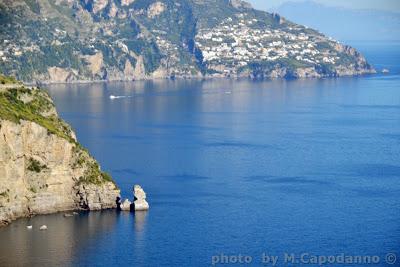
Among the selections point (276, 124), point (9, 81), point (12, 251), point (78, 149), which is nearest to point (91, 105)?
point (276, 124)

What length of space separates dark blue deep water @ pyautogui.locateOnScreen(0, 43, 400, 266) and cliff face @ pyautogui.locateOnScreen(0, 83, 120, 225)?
4.58 feet

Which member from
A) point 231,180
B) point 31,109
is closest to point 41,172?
point 31,109

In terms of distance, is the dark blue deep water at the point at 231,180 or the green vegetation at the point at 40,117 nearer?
the dark blue deep water at the point at 231,180

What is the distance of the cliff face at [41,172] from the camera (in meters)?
63.7

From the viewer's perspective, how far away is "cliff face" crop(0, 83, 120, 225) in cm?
6366

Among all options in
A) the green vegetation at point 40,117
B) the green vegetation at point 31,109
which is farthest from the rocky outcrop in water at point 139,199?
the green vegetation at point 31,109

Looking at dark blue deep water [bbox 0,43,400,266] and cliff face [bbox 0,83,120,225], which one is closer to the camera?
dark blue deep water [bbox 0,43,400,266]

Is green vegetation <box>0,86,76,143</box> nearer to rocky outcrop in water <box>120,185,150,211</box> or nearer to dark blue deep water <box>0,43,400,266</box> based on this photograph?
rocky outcrop in water <box>120,185,150,211</box>

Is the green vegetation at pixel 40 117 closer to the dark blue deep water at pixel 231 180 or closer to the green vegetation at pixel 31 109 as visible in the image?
the green vegetation at pixel 31 109

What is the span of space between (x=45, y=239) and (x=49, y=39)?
430 feet

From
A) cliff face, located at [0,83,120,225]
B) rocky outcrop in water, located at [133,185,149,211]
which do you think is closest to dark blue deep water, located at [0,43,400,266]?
rocky outcrop in water, located at [133,185,149,211]

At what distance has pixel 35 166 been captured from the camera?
65500mm

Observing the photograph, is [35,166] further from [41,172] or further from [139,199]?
[139,199]

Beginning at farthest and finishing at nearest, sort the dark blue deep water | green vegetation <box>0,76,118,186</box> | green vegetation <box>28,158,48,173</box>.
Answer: green vegetation <box>0,76,118,186</box> < green vegetation <box>28,158,48,173</box> < the dark blue deep water
